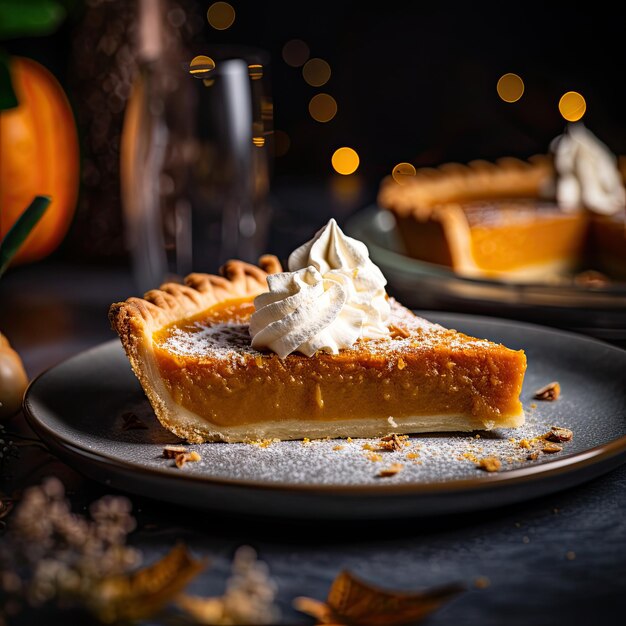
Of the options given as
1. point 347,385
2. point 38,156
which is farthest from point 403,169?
point 347,385

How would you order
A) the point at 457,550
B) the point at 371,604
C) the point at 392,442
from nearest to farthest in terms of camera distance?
1. the point at 371,604
2. the point at 457,550
3. the point at 392,442

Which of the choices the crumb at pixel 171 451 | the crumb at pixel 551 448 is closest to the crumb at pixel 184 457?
the crumb at pixel 171 451

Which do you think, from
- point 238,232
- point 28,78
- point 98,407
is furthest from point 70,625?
point 28,78

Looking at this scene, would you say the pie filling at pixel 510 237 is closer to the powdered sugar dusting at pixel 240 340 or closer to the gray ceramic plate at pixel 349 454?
the gray ceramic plate at pixel 349 454

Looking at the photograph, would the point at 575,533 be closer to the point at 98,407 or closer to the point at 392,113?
the point at 98,407

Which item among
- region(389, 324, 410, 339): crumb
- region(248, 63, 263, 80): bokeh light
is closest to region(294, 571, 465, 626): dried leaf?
region(389, 324, 410, 339): crumb

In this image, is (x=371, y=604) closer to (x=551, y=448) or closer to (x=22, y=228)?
(x=551, y=448)

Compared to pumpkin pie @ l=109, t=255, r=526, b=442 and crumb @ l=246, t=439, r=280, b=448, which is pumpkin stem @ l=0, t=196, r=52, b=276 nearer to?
pumpkin pie @ l=109, t=255, r=526, b=442
